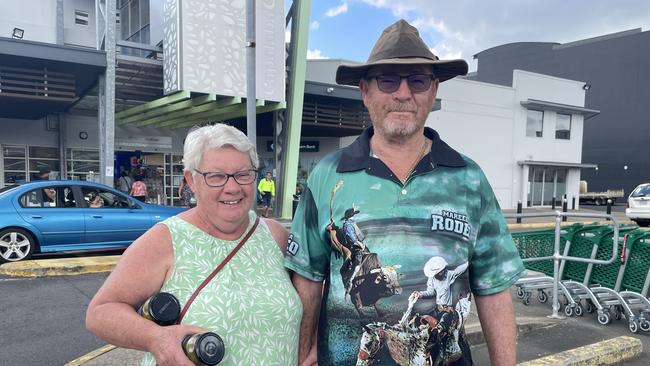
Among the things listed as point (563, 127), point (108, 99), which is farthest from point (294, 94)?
point (563, 127)

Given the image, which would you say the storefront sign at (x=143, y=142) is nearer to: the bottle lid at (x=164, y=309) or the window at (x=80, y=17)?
the window at (x=80, y=17)

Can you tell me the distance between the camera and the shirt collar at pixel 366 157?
1665 millimetres

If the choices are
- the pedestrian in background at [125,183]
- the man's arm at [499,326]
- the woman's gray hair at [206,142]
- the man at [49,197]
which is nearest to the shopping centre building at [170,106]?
the pedestrian in background at [125,183]

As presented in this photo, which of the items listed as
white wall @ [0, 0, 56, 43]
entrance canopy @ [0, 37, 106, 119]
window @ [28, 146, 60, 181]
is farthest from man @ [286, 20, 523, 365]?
white wall @ [0, 0, 56, 43]

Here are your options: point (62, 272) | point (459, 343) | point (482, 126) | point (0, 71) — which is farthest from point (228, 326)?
point (482, 126)

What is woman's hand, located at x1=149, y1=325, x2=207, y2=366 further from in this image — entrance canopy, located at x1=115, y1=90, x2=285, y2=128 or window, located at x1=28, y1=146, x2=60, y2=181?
window, located at x1=28, y1=146, x2=60, y2=181

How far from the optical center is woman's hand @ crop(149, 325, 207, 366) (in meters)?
1.42

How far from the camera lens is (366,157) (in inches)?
66.2

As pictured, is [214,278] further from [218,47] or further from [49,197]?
[218,47]

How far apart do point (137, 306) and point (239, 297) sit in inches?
14.0

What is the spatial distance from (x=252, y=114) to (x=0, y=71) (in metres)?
9.01

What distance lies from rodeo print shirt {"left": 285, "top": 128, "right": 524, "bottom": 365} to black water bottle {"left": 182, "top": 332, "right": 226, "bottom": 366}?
17.2 inches

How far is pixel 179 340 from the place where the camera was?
4.71ft

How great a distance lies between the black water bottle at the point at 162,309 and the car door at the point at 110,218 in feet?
24.5
